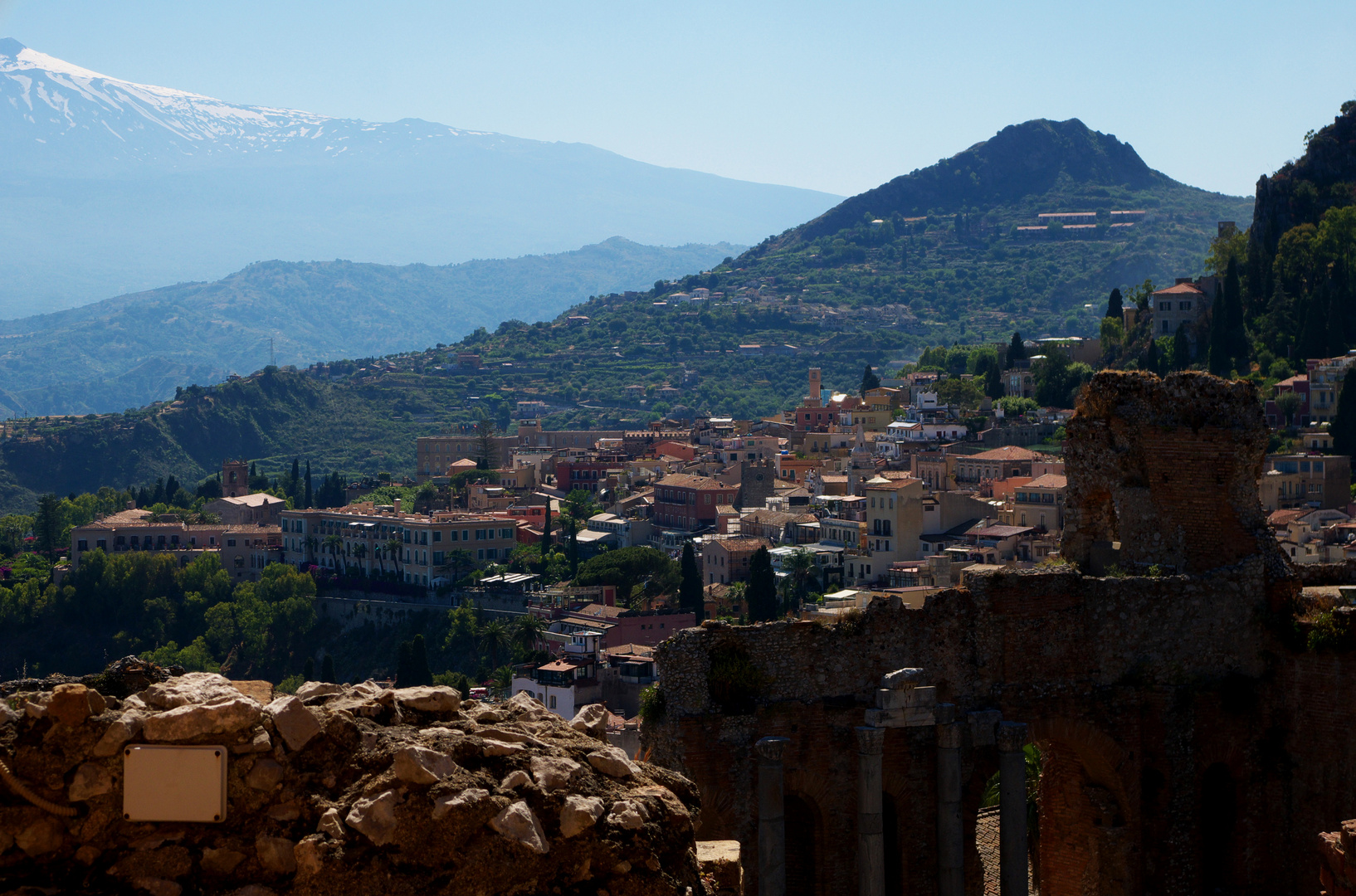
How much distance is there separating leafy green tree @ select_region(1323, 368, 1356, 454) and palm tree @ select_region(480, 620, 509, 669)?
42330mm

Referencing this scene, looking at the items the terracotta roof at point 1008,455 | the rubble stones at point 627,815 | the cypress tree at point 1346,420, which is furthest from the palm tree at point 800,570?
the rubble stones at point 627,815

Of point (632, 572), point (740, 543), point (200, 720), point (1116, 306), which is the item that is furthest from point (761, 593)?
point (200, 720)

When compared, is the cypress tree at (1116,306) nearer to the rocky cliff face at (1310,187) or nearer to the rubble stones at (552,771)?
the rocky cliff face at (1310,187)

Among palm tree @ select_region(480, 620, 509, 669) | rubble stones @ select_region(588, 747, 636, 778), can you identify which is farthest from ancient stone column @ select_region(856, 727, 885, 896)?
palm tree @ select_region(480, 620, 509, 669)

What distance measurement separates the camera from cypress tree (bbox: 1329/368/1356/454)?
63.7 metres

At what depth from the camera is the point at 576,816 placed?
7.61m

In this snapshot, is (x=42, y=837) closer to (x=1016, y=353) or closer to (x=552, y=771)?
(x=552, y=771)

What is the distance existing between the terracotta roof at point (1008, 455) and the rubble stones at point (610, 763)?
85.4 meters

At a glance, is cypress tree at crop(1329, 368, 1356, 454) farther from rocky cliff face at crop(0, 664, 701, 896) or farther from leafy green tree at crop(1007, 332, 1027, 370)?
rocky cliff face at crop(0, 664, 701, 896)

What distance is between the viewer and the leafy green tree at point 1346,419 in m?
63.7

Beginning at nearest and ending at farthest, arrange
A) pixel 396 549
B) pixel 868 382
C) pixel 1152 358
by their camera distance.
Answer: pixel 1152 358, pixel 396 549, pixel 868 382

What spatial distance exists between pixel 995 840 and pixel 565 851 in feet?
44.5

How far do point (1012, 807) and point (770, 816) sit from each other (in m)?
2.58

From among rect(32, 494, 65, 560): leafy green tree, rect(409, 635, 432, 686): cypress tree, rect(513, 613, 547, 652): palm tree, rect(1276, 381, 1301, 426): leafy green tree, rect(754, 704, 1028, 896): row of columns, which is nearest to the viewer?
rect(754, 704, 1028, 896): row of columns
